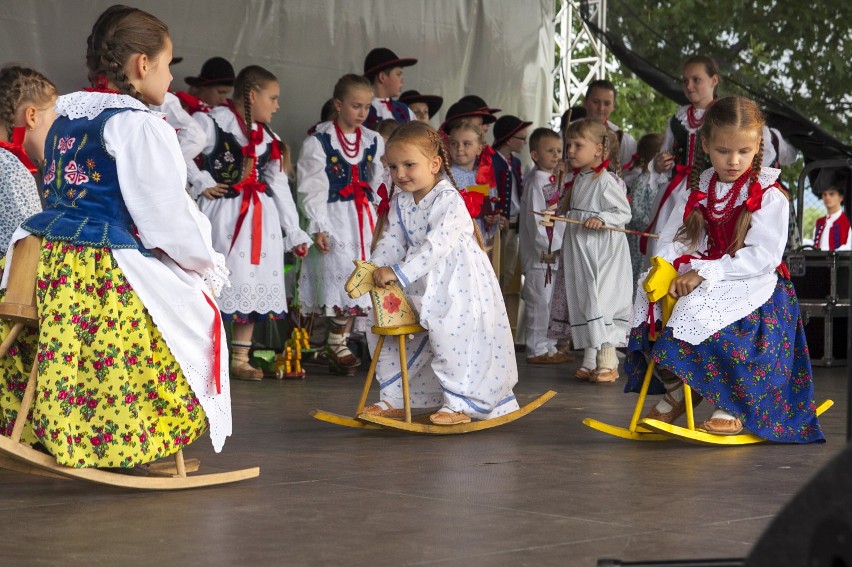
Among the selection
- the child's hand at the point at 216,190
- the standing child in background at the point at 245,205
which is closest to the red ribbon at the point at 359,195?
the standing child in background at the point at 245,205

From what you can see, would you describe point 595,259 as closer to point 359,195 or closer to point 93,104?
point 359,195

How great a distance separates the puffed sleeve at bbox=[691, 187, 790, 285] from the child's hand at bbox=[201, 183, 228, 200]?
2976 mm

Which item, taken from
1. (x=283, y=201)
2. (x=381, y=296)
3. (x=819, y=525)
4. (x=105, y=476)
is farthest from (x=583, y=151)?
(x=819, y=525)

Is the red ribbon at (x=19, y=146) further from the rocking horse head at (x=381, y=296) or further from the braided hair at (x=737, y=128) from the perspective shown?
the braided hair at (x=737, y=128)

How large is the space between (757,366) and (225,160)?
332 centimetres

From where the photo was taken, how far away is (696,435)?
4.14 meters

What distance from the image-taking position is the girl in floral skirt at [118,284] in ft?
10.6

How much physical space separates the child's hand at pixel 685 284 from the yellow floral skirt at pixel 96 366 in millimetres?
1792

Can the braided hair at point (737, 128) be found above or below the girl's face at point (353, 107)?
below

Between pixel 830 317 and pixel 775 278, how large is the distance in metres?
3.70

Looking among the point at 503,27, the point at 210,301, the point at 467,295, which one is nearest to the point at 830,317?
→ the point at 503,27

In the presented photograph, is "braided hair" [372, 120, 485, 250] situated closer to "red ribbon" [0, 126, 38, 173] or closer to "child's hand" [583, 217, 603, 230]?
"red ribbon" [0, 126, 38, 173]

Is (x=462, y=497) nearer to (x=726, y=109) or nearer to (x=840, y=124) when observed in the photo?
(x=726, y=109)

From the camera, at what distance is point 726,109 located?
14.1 ft
